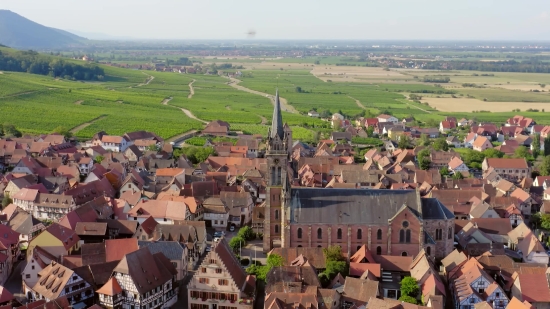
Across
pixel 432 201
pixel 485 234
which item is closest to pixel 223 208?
pixel 432 201

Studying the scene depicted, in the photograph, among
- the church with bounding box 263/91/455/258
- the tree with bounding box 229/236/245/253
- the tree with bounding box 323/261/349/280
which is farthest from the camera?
the tree with bounding box 229/236/245/253

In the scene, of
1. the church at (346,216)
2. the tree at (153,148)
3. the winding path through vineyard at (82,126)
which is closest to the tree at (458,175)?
the church at (346,216)

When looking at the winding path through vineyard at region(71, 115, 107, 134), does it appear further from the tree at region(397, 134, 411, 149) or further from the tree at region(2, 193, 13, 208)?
the tree at region(397, 134, 411, 149)

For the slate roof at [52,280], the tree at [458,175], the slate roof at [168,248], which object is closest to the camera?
the slate roof at [52,280]

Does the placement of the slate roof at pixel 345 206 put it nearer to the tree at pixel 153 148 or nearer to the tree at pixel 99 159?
the tree at pixel 99 159

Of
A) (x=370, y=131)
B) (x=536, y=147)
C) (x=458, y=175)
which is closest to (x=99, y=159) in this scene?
(x=458, y=175)

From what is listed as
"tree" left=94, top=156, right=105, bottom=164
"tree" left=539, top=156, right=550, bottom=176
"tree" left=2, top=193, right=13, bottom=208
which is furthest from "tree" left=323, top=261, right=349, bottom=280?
"tree" left=539, top=156, right=550, bottom=176

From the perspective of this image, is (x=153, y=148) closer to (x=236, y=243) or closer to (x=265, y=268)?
(x=236, y=243)
